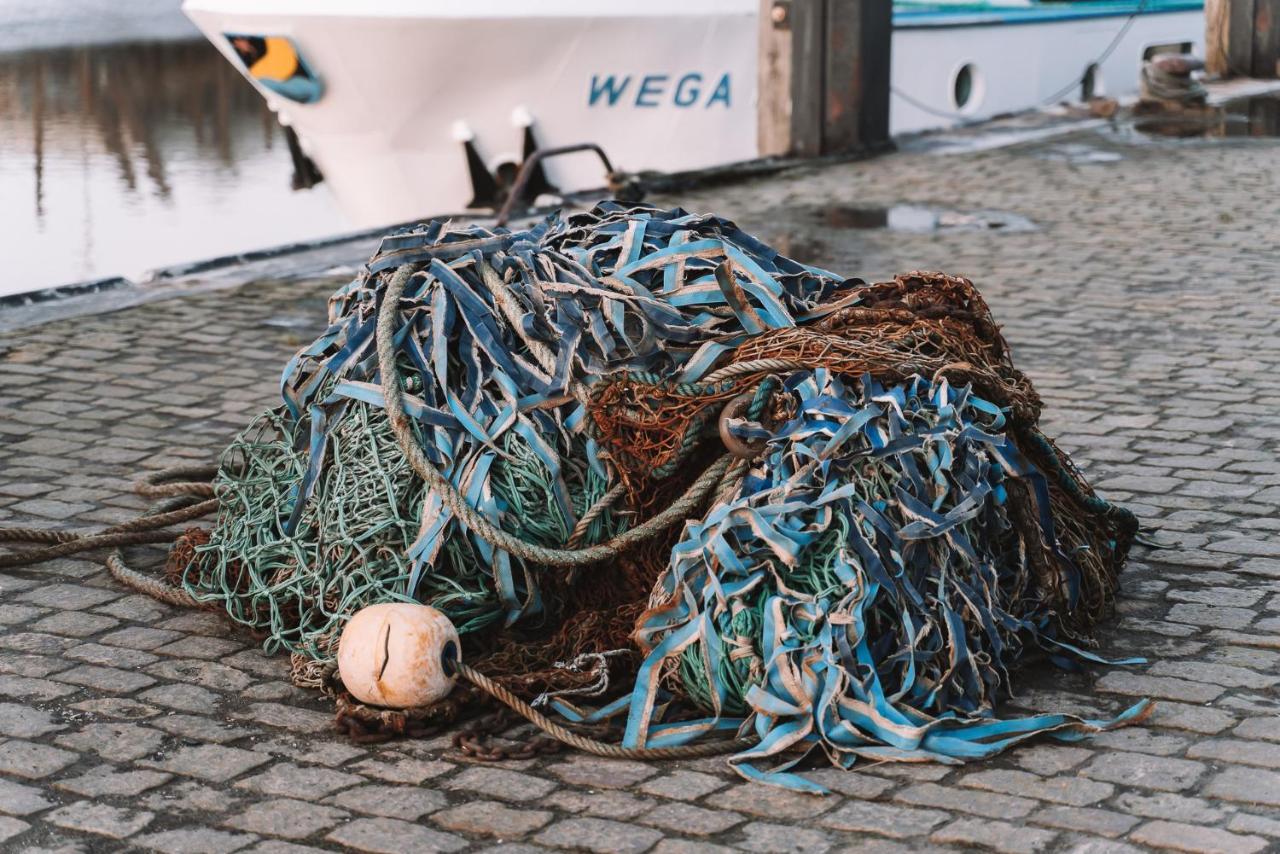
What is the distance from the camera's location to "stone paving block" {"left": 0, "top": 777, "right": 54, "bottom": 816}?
138 inches

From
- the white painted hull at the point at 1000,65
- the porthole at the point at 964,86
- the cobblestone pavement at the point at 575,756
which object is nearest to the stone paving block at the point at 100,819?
the cobblestone pavement at the point at 575,756

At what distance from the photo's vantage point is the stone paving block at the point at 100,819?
3.42 m

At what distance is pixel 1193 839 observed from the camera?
3.29 m

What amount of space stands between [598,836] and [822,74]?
1099 centimetres

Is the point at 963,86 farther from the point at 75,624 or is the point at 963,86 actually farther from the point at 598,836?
the point at 598,836

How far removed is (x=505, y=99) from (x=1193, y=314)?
29.6 feet

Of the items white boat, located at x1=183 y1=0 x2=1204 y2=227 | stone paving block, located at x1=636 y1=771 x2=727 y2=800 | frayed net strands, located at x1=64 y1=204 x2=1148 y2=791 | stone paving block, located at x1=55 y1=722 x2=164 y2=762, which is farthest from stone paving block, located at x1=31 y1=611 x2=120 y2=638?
white boat, located at x1=183 y1=0 x2=1204 y2=227

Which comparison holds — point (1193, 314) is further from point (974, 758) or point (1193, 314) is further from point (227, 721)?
point (227, 721)

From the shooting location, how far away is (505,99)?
51.9ft

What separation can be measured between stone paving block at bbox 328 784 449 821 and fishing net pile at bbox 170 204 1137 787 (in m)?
0.27

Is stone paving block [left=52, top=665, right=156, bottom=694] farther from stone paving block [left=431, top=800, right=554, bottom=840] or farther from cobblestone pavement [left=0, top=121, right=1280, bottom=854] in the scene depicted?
stone paving block [left=431, top=800, right=554, bottom=840]

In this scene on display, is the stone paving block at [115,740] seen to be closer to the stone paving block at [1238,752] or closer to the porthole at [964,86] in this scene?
the stone paving block at [1238,752]

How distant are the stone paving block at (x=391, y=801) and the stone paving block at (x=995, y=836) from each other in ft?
3.43

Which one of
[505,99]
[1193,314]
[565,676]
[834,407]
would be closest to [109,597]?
[565,676]
